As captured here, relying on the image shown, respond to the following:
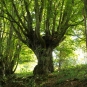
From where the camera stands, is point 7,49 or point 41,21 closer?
point 41,21

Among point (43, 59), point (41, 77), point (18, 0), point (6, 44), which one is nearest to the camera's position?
point (41, 77)

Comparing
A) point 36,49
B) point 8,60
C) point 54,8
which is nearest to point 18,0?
point 54,8

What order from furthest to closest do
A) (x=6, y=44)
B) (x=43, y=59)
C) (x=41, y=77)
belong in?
(x=6, y=44)
(x=43, y=59)
(x=41, y=77)

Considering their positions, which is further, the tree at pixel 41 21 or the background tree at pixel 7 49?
the background tree at pixel 7 49

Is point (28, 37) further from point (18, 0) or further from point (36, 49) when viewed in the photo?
point (18, 0)

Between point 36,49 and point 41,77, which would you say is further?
point 36,49

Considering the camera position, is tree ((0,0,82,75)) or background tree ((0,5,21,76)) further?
background tree ((0,5,21,76))

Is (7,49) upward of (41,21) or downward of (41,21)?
downward

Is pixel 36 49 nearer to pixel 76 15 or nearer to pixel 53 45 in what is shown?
pixel 53 45

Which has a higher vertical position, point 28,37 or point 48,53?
point 28,37

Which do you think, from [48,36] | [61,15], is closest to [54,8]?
[61,15]

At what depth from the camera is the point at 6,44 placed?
14.2m

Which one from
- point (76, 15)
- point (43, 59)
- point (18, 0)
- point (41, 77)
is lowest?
point (41, 77)

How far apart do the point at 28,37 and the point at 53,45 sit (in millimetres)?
1557
